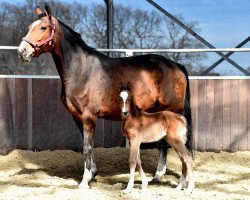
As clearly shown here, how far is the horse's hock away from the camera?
7.39 metres

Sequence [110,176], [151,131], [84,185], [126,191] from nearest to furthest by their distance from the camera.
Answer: [126,191]
[151,131]
[84,185]
[110,176]

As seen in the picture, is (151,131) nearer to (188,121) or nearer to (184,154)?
(184,154)

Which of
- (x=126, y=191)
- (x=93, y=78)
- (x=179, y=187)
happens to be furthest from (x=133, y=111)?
(x=179, y=187)

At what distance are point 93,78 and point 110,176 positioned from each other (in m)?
1.33

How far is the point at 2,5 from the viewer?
27.6ft

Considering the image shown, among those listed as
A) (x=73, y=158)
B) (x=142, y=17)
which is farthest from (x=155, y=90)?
(x=142, y=17)

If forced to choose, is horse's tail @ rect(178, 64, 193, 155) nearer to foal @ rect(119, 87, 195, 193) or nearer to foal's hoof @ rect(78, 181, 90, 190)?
foal @ rect(119, 87, 195, 193)

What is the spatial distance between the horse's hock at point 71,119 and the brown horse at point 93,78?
5.02ft

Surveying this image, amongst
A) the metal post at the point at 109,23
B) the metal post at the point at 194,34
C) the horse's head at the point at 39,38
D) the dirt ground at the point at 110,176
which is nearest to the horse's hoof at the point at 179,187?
the dirt ground at the point at 110,176

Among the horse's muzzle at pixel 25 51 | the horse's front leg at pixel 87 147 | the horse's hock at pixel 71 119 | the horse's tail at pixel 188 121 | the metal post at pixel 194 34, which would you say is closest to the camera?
the horse's muzzle at pixel 25 51

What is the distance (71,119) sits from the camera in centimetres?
749

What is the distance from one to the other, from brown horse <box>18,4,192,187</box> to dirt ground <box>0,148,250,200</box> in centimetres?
33

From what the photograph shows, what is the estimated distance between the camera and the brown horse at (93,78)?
216 inches

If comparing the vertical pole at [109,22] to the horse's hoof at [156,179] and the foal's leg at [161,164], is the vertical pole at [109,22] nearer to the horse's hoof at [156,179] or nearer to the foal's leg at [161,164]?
the foal's leg at [161,164]
